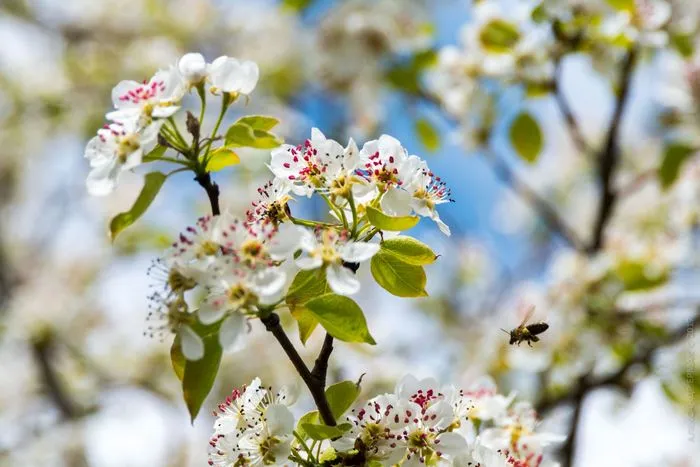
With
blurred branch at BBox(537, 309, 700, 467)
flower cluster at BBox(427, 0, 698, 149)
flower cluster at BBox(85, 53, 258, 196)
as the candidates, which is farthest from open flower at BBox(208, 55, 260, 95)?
blurred branch at BBox(537, 309, 700, 467)

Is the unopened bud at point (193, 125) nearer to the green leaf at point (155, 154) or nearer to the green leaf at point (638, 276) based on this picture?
the green leaf at point (155, 154)

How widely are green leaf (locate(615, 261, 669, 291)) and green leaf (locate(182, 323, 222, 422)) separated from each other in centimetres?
206

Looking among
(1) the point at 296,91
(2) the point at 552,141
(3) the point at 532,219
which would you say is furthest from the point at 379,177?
(2) the point at 552,141

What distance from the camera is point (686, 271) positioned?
2785 mm

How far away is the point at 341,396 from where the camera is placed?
0.95m

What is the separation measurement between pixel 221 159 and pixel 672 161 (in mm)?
1954

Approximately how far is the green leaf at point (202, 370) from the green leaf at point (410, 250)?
0.24 metres

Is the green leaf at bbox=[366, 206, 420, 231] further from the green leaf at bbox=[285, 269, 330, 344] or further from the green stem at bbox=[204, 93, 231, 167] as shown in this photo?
the green stem at bbox=[204, 93, 231, 167]

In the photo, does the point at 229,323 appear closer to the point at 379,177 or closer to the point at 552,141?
the point at 379,177

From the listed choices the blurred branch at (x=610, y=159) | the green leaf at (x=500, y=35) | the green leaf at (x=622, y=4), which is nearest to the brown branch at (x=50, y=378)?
the blurred branch at (x=610, y=159)

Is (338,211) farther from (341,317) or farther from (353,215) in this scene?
(341,317)

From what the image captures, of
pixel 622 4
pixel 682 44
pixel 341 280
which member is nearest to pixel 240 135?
pixel 341 280

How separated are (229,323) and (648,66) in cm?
225

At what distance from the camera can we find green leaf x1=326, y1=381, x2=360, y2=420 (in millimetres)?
946
